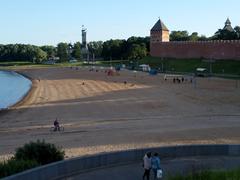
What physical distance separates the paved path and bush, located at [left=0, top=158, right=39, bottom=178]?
1139mm

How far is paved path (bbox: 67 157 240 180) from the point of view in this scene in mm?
12984

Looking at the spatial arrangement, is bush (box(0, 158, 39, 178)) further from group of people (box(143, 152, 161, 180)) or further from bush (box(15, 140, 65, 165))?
group of people (box(143, 152, 161, 180))

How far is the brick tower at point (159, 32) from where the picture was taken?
11344 cm

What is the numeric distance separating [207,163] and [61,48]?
182 meters

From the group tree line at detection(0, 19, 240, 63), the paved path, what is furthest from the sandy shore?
tree line at detection(0, 19, 240, 63)

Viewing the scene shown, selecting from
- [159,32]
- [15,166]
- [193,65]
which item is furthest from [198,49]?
[15,166]

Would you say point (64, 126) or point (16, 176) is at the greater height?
point (16, 176)

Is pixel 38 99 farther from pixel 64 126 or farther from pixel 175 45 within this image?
pixel 175 45

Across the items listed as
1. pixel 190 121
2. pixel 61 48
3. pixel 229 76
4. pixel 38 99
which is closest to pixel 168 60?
pixel 229 76

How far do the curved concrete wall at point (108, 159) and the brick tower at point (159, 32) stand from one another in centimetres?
9840

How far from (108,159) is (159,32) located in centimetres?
10120

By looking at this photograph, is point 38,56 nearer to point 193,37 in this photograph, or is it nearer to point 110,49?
point 110,49

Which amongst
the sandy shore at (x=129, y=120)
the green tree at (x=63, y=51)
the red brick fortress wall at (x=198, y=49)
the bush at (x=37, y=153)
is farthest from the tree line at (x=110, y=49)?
the bush at (x=37, y=153)

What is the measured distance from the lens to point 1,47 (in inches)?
7815
